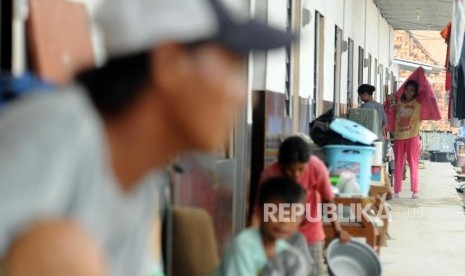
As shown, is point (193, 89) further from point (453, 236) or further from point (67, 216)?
point (453, 236)

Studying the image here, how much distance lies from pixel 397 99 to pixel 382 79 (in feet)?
42.5

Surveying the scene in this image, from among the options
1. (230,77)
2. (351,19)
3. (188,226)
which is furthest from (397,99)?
(230,77)

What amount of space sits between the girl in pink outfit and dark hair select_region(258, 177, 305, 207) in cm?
906

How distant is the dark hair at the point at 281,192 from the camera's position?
4.61 meters

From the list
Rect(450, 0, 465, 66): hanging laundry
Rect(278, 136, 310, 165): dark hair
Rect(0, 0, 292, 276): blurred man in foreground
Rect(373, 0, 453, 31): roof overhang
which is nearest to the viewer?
Rect(0, 0, 292, 276): blurred man in foreground

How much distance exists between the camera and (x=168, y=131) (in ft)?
4.79

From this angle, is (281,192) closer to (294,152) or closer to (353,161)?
(294,152)

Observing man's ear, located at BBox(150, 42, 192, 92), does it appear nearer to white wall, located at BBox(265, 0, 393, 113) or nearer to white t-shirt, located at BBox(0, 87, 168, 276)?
white t-shirt, located at BBox(0, 87, 168, 276)

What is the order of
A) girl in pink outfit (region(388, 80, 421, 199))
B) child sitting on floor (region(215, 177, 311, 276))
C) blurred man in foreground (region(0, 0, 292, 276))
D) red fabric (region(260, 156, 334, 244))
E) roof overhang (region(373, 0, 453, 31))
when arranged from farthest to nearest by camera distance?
roof overhang (region(373, 0, 453, 31)) < girl in pink outfit (region(388, 80, 421, 199)) < red fabric (region(260, 156, 334, 244)) < child sitting on floor (region(215, 177, 311, 276)) < blurred man in foreground (region(0, 0, 292, 276))

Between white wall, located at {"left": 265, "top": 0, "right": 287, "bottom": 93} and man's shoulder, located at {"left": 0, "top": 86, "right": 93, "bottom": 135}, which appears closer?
man's shoulder, located at {"left": 0, "top": 86, "right": 93, "bottom": 135}

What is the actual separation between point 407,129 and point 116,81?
1281cm

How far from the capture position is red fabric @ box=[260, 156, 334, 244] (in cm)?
→ 570

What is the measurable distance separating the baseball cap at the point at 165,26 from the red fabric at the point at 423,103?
38.9 feet

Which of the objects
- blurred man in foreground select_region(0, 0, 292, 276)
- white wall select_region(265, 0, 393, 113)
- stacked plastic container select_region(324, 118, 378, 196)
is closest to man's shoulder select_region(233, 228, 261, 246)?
white wall select_region(265, 0, 393, 113)
